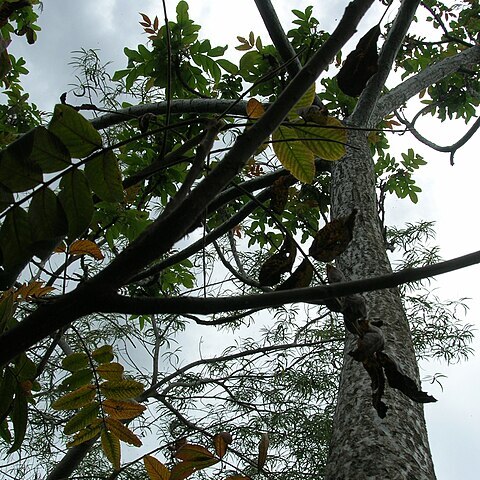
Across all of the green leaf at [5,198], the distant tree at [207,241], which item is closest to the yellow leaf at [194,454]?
the distant tree at [207,241]

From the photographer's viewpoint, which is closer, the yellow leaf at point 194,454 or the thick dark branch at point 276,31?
the yellow leaf at point 194,454

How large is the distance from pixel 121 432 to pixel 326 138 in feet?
1.64

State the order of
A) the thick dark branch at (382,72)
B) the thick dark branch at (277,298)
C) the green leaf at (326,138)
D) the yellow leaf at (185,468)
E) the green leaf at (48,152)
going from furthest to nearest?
1. the thick dark branch at (382,72)
2. the yellow leaf at (185,468)
3. the green leaf at (326,138)
4. the green leaf at (48,152)
5. the thick dark branch at (277,298)

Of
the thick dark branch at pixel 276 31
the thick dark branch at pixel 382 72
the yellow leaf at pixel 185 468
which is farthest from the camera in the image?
the thick dark branch at pixel 382 72

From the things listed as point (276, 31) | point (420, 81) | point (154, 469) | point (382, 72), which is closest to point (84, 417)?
point (154, 469)

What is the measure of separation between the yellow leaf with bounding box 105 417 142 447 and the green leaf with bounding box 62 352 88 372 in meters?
0.09

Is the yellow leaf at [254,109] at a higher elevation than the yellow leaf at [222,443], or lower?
higher

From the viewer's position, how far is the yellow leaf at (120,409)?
31.1 inches

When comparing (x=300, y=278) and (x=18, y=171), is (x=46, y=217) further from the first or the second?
(x=300, y=278)

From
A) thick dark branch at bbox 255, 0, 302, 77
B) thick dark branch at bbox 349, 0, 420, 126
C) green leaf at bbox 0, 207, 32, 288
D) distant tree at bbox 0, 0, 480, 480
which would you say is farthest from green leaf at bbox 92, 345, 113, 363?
thick dark branch at bbox 349, 0, 420, 126

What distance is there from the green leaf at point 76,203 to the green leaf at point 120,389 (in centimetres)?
35

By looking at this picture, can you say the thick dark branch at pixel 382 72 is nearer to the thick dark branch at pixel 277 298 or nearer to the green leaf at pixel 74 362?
the green leaf at pixel 74 362

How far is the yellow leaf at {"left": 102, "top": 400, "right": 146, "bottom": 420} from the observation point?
0.79 meters

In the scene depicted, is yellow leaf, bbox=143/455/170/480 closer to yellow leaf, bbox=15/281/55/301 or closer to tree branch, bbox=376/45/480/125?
yellow leaf, bbox=15/281/55/301
